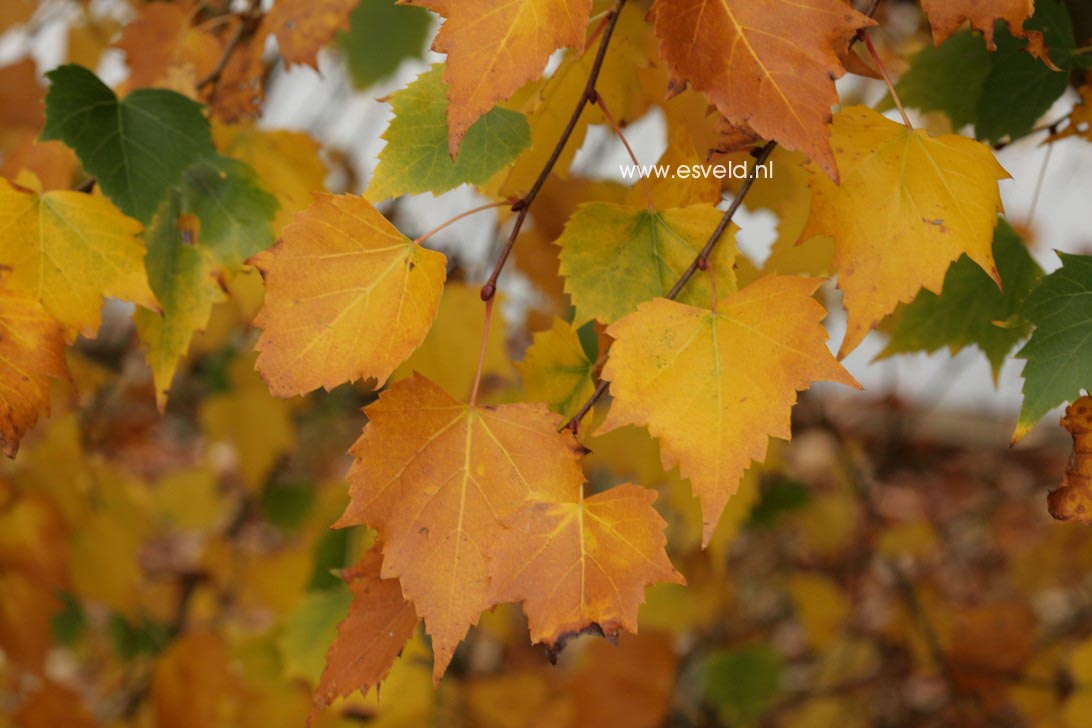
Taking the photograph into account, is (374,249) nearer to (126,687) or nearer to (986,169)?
(986,169)

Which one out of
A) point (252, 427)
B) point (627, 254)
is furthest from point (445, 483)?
point (252, 427)

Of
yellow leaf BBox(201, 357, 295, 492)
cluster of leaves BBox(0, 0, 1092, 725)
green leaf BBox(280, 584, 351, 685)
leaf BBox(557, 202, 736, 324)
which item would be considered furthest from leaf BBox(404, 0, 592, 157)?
yellow leaf BBox(201, 357, 295, 492)

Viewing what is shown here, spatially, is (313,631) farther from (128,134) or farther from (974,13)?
(974,13)

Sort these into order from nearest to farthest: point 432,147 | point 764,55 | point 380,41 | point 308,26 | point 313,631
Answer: point 764,55 → point 432,147 → point 308,26 → point 313,631 → point 380,41

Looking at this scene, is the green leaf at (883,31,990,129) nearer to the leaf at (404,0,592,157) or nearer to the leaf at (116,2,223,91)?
the leaf at (404,0,592,157)

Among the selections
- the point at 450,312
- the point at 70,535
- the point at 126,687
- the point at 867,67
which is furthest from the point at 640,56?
the point at 126,687
